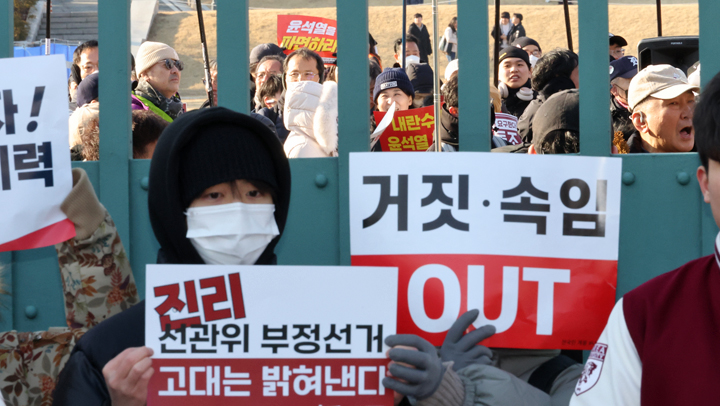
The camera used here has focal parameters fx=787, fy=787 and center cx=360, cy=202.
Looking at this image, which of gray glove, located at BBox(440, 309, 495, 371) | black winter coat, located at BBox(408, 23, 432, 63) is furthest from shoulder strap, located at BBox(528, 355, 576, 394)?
black winter coat, located at BBox(408, 23, 432, 63)

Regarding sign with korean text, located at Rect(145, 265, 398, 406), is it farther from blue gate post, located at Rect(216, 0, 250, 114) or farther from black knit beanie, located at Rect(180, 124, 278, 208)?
blue gate post, located at Rect(216, 0, 250, 114)

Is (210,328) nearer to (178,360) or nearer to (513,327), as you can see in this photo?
(178,360)

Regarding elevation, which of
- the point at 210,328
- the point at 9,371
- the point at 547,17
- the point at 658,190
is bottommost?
the point at 9,371

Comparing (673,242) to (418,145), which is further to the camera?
(418,145)

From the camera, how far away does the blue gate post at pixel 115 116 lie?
264 centimetres

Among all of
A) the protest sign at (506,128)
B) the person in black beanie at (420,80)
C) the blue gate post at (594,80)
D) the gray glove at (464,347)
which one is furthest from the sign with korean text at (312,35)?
the gray glove at (464,347)

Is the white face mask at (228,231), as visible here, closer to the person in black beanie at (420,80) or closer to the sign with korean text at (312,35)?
the person in black beanie at (420,80)

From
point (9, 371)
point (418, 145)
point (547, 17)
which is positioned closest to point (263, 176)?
point (9, 371)

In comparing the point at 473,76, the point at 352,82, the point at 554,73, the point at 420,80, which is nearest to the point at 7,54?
the point at 352,82

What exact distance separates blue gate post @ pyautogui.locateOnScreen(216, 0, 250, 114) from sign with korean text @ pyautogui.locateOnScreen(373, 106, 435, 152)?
70.2 inches

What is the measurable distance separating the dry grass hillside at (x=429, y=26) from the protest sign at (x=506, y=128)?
1752 cm

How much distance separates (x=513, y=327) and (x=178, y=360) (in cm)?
93

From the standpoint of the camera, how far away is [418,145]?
437 cm

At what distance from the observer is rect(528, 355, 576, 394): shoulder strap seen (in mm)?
2227
